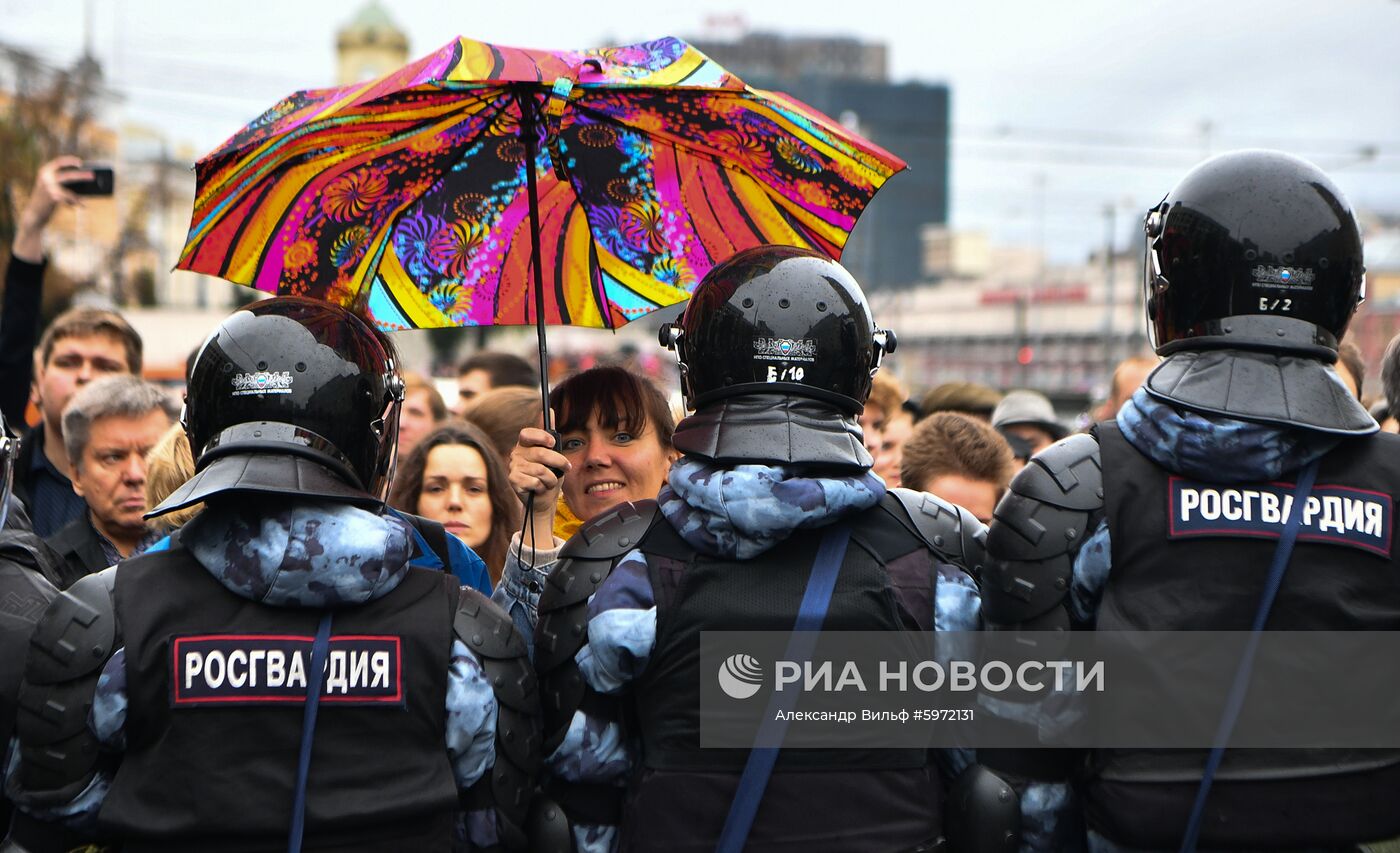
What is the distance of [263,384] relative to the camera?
9.04 feet

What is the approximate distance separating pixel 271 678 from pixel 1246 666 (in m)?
1.83

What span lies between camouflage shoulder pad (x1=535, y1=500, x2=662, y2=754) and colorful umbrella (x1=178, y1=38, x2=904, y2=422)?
95cm

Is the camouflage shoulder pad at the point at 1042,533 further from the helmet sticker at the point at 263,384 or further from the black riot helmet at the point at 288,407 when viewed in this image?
the helmet sticker at the point at 263,384

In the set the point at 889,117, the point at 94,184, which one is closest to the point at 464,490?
the point at 94,184

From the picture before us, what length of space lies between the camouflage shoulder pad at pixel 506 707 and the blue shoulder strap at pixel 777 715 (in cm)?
41

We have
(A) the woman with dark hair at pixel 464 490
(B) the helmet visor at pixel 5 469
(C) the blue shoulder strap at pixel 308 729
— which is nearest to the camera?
(C) the blue shoulder strap at pixel 308 729

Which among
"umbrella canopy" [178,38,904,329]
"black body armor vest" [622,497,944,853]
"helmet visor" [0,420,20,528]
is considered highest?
"umbrella canopy" [178,38,904,329]

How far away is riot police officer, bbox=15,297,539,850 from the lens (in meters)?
2.56

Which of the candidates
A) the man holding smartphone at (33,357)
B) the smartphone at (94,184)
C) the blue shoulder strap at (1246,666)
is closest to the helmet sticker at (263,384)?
the blue shoulder strap at (1246,666)

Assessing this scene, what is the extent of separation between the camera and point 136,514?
15.7 feet

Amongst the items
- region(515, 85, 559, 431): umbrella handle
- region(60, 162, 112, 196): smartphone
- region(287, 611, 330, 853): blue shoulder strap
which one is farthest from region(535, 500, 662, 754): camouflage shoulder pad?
region(60, 162, 112, 196): smartphone

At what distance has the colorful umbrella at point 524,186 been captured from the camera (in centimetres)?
317

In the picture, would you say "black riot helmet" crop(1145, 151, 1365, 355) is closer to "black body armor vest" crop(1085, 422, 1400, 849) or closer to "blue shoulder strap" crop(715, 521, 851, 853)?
"black body armor vest" crop(1085, 422, 1400, 849)

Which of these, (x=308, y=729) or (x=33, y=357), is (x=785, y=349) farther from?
(x=33, y=357)
